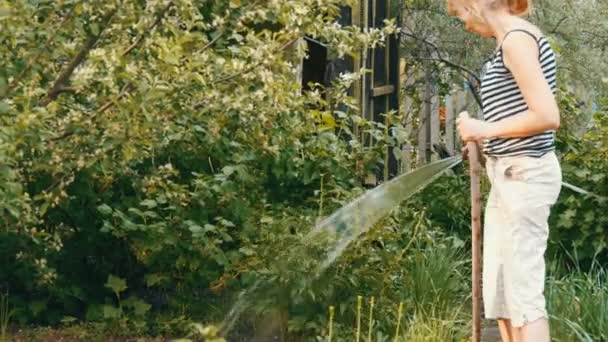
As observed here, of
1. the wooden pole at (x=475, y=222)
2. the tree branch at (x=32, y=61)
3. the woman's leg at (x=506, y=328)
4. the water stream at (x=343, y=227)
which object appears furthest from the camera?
the water stream at (x=343, y=227)

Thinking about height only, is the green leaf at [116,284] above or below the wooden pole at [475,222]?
below

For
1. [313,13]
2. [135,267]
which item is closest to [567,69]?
[135,267]

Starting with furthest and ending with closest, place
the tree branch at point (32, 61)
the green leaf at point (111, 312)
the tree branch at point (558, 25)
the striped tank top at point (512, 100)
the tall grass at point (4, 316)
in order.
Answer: the tree branch at point (558, 25), the green leaf at point (111, 312), the tall grass at point (4, 316), the tree branch at point (32, 61), the striped tank top at point (512, 100)

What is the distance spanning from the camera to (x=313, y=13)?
5.20m

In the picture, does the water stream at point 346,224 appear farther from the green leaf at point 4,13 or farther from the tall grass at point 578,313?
the green leaf at point 4,13

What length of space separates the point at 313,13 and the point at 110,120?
3.09 feet

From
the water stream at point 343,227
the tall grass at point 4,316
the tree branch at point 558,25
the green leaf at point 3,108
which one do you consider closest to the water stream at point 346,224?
the water stream at point 343,227

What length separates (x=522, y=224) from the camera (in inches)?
156

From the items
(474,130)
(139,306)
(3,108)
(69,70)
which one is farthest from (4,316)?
(474,130)

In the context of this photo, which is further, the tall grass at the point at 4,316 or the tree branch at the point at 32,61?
the tall grass at the point at 4,316

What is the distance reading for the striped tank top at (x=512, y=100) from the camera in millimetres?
3941

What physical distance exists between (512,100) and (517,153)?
6.4 inches

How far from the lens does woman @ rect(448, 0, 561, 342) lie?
387 centimetres

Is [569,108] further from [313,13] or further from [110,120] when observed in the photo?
[110,120]
